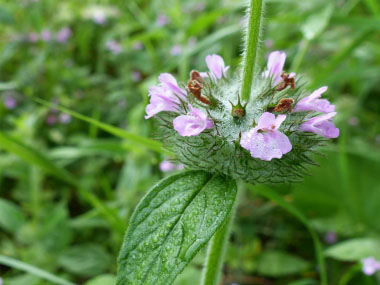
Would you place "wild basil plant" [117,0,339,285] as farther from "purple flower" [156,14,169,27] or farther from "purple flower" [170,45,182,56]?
"purple flower" [156,14,169,27]

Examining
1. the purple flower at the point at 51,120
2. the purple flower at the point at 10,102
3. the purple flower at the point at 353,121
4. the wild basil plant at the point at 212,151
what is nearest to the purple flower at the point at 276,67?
the wild basil plant at the point at 212,151

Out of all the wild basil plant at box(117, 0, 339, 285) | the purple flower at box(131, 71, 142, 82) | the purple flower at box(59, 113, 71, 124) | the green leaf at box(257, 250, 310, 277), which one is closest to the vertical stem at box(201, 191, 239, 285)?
the wild basil plant at box(117, 0, 339, 285)

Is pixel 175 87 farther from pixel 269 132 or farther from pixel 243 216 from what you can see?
pixel 243 216

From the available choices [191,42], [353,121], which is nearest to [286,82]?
[353,121]

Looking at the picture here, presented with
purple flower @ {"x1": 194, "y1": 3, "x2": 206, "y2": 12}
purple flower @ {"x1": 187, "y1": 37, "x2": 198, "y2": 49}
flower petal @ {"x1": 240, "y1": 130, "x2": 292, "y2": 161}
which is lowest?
flower petal @ {"x1": 240, "y1": 130, "x2": 292, "y2": 161}

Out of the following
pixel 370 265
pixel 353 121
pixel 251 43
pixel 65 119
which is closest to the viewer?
pixel 251 43

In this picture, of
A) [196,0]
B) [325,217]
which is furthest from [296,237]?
[196,0]

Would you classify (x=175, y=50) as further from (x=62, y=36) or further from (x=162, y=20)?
(x=62, y=36)
